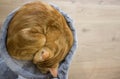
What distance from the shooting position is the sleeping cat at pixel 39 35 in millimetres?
656

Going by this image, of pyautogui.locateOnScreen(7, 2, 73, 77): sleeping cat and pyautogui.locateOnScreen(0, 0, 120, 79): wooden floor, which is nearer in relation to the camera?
pyautogui.locateOnScreen(7, 2, 73, 77): sleeping cat

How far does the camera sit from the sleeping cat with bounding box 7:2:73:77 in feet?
2.15

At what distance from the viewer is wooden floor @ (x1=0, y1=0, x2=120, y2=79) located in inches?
51.3

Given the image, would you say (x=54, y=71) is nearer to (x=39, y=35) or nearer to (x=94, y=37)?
(x=39, y=35)

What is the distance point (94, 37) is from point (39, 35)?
0.80m

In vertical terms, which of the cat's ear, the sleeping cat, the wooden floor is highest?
the sleeping cat

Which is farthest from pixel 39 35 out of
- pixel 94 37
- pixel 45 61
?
pixel 94 37

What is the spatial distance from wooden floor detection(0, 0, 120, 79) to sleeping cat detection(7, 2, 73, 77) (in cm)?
58

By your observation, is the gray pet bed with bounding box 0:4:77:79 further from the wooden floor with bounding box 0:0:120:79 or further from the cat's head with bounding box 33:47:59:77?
the wooden floor with bounding box 0:0:120:79

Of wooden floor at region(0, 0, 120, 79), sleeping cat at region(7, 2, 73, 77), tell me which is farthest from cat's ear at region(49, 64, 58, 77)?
wooden floor at region(0, 0, 120, 79)

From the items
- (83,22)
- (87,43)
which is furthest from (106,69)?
(83,22)

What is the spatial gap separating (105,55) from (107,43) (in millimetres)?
88

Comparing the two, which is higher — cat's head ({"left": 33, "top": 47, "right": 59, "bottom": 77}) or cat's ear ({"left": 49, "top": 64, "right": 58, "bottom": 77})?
cat's head ({"left": 33, "top": 47, "right": 59, "bottom": 77})

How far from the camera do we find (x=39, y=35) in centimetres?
65
